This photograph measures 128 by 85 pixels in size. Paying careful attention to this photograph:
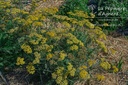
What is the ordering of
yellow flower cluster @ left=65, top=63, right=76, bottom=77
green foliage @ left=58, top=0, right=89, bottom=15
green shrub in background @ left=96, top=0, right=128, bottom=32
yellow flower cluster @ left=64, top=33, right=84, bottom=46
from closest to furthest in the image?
1. yellow flower cluster @ left=65, top=63, right=76, bottom=77
2. yellow flower cluster @ left=64, top=33, right=84, bottom=46
3. green shrub in background @ left=96, top=0, right=128, bottom=32
4. green foliage @ left=58, top=0, right=89, bottom=15

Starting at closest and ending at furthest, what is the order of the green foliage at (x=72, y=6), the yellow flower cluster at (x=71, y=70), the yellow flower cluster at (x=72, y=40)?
the yellow flower cluster at (x=71, y=70), the yellow flower cluster at (x=72, y=40), the green foliage at (x=72, y=6)

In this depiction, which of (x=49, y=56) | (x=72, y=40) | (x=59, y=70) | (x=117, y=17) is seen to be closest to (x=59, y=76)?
(x=59, y=70)

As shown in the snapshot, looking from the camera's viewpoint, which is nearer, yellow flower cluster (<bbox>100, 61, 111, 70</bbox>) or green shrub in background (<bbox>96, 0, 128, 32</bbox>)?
yellow flower cluster (<bbox>100, 61, 111, 70</bbox>)

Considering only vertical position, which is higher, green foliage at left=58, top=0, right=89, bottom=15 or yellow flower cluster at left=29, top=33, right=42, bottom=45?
yellow flower cluster at left=29, top=33, right=42, bottom=45

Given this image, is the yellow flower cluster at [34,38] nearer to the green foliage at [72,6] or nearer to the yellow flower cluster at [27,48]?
the yellow flower cluster at [27,48]

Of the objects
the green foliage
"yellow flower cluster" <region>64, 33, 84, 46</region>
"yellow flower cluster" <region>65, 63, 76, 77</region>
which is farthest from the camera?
the green foliage

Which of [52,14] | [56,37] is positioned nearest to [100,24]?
[52,14]

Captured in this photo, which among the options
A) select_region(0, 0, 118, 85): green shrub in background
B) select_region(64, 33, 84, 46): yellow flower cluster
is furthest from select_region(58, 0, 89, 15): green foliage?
select_region(64, 33, 84, 46): yellow flower cluster

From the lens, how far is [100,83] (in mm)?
4121

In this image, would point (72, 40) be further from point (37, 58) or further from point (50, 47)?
point (37, 58)

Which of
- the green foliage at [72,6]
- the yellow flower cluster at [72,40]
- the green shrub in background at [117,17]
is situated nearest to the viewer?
the yellow flower cluster at [72,40]

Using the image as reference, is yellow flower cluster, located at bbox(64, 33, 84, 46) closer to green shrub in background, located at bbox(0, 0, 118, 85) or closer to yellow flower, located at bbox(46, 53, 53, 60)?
green shrub in background, located at bbox(0, 0, 118, 85)

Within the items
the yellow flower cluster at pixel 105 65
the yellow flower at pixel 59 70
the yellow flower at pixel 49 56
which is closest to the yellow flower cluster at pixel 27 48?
the yellow flower at pixel 49 56

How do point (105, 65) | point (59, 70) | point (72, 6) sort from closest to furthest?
point (59, 70)
point (105, 65)
point (72, 6)
